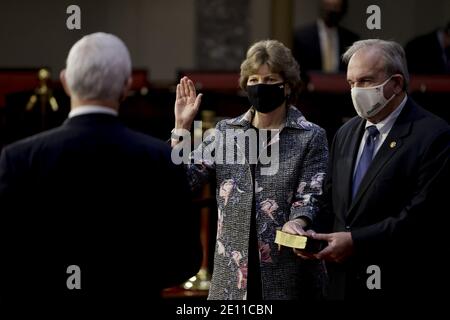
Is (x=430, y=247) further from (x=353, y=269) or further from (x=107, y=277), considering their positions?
(x=107, y=277)

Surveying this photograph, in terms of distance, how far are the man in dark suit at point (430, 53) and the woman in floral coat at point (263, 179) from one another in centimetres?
425

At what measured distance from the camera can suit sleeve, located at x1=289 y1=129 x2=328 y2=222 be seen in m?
2.92

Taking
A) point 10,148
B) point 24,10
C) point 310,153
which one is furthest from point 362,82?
point 24,10

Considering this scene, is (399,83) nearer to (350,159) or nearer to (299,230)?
(350,159)

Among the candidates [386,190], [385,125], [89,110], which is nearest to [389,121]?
[385,125]

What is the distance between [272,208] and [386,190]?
36 centimetres

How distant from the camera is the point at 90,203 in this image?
2225 millimetres

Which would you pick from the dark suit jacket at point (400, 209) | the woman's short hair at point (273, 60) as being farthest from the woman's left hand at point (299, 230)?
the woman's short hair at point (273, 60)

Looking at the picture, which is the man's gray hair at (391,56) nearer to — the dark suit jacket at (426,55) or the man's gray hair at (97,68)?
the man's gray hair at (97,68)

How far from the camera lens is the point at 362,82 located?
2.99 meters

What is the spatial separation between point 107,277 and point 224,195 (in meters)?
0.82

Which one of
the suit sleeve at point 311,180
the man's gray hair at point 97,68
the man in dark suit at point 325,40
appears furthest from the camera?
the man in dark suit at point 325,40

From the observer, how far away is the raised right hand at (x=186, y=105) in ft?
9.62

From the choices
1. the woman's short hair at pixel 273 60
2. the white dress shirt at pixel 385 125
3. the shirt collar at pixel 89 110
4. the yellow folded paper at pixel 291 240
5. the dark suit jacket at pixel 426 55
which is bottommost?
the yellow folded paper at pixel 291 240
